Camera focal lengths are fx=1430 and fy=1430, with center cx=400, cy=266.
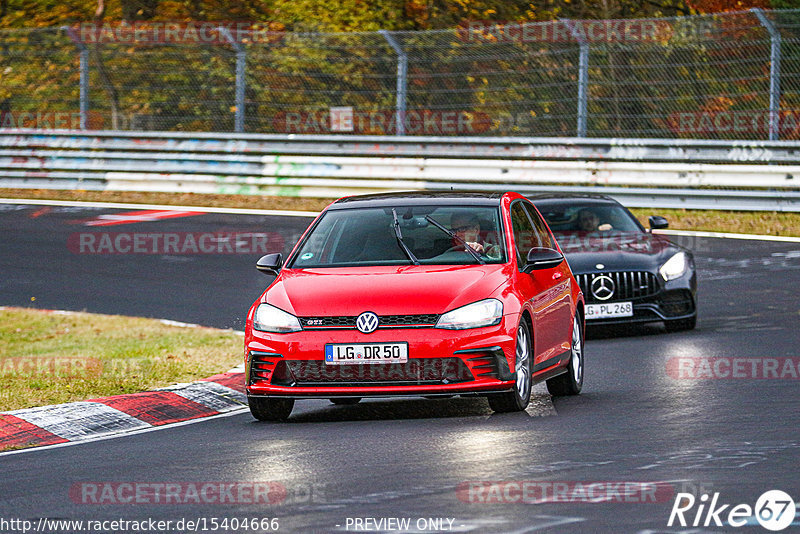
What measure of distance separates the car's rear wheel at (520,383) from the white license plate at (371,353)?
67 centimetres

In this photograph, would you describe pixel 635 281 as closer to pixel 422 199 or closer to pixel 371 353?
pixel 422 199

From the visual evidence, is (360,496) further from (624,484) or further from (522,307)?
(522,307)

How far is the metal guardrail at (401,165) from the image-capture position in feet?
71.8

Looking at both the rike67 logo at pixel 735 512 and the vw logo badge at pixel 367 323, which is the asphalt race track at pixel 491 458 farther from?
the vw logo badge at pixel 367 323

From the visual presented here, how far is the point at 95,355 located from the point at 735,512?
7543mm

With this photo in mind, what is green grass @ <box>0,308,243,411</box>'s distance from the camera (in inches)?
402

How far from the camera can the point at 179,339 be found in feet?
43.6

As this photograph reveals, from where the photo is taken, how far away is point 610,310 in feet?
44.4

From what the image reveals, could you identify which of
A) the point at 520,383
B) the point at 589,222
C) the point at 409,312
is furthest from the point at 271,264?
the point at 589,222

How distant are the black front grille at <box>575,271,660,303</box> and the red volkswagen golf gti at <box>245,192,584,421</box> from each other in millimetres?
3581

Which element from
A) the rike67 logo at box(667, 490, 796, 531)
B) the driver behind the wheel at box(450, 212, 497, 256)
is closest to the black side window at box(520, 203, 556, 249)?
the driver behind the wheel at box(450, 212, 497, 256)

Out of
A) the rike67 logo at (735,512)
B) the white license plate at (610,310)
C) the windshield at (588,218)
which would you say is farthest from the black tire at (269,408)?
the windshield at (588,218)

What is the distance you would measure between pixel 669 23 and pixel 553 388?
14032 millimetres

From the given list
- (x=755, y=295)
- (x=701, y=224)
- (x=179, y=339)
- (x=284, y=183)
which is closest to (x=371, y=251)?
(x=179, y=339)
